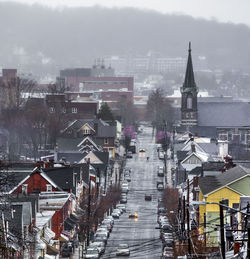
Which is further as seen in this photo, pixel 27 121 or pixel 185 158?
pixel 27 121

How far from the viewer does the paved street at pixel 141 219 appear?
49.2 metres

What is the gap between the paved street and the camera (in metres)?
49.2

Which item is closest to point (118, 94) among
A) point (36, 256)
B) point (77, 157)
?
point (77, 157)

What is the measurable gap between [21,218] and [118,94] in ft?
513

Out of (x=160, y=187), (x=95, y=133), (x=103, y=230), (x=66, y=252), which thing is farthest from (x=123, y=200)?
(x=95, y=133)

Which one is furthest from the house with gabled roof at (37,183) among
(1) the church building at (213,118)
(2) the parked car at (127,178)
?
(1) the church building at (213,118)

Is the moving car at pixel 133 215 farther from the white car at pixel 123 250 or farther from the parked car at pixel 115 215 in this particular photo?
the white car at pixel 123 250

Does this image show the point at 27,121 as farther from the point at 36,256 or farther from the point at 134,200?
the point at 36,256

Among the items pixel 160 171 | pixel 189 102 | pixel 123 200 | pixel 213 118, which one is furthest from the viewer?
pixel 189 102

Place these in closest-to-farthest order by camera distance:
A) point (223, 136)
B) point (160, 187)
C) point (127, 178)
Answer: point (160, 187), point (127, 178), point (223, 136)

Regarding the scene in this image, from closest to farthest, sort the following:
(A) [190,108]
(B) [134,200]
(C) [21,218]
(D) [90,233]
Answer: (C) [21,218] < (D) [90,233] < (B) [134,200] < (A) [190,108]

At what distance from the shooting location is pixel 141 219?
61.3m

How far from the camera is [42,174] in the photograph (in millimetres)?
54812

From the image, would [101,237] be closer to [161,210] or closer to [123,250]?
[123,250]
